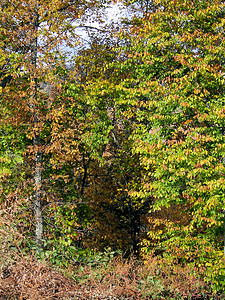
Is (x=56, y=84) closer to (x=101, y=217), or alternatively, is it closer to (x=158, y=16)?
(x=158, y=16)

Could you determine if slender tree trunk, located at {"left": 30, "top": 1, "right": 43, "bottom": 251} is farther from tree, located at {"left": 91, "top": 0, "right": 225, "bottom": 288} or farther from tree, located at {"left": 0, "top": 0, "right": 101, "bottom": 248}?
tree, located at {"left": 91, "top": 0, "right": 225, "bottom": 288}

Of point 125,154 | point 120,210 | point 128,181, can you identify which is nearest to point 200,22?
point 125,154

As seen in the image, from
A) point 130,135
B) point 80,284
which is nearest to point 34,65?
point 130,135

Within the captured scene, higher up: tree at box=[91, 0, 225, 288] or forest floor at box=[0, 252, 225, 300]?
tree at box=[91, 0, 225, 288]

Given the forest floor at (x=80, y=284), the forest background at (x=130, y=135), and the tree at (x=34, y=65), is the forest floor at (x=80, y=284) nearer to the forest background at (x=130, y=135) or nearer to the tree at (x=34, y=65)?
the forest background at (x=130, y=135)

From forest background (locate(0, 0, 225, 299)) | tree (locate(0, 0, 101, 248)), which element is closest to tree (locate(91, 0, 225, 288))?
forest background (locate(0, 0, 225, 299))

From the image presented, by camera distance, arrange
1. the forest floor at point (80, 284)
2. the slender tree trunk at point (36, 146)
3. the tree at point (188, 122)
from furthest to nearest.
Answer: the tree at point (188, 122) → the slender tree trunk at point (36, 146) → the forest floor at point (80, 284)

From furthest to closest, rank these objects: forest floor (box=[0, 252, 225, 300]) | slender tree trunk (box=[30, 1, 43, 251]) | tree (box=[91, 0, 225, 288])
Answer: tree (box=[91, 0, 225, 288]), slender tree trunk (box=[30, 1, 43, 251]), forest floor (box=[0, 252, 225, 300])

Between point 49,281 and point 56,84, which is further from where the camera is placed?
point 56,84

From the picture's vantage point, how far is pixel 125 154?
17.8 metres

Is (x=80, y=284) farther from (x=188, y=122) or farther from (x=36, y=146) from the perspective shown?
(x=188, y=122)

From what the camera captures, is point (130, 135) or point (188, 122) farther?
point (130, 135)

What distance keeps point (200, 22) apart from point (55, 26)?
19.5 feet

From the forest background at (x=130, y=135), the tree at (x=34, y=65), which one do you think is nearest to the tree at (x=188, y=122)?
the forest background at (x=130, y=135)
